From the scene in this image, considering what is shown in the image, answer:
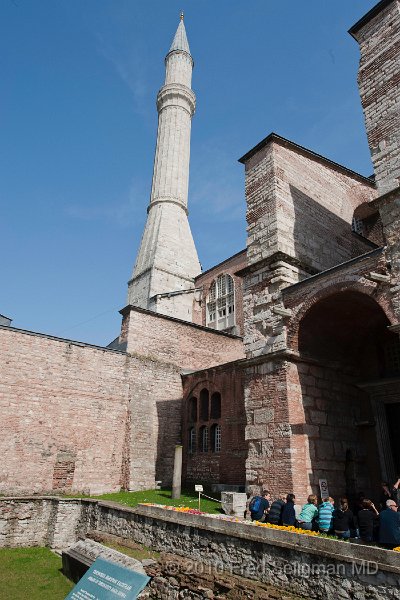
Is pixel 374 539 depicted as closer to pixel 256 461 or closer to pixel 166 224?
pixel 256 461

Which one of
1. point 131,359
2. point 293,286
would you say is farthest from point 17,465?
point 293,286

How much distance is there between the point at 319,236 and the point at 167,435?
31.9ft

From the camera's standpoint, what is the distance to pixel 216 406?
15.6m

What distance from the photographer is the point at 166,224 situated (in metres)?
27.7

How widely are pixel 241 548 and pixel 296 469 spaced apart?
2949 mm

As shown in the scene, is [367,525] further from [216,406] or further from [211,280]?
[211,280]

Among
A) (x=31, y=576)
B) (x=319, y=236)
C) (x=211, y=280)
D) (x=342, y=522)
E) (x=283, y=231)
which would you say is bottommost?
(x=31, y=576)

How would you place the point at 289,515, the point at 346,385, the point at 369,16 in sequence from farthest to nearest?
the point at 346,385 → the point at 369,16 → the point at 289,515

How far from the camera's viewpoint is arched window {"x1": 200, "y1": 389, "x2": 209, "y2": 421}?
52.4 ft

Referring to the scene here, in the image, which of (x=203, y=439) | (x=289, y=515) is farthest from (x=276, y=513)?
(x=203, y=439)

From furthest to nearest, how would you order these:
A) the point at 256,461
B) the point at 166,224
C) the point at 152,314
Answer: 1. the point at 166,224
2. the point at 152,314
3. the point at 256,461

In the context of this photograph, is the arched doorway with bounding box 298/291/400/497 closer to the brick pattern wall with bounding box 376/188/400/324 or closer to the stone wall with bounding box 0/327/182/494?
the brick pattern wall with bounding box 376/188/400/324

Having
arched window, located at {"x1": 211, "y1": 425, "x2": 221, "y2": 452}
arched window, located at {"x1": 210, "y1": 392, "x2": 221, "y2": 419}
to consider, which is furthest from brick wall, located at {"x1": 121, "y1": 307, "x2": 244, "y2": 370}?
arched window, located at {"x1": 211, "y1": 425, "x2": 221, "y2": 452}

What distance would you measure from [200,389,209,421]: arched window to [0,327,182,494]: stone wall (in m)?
1.25
